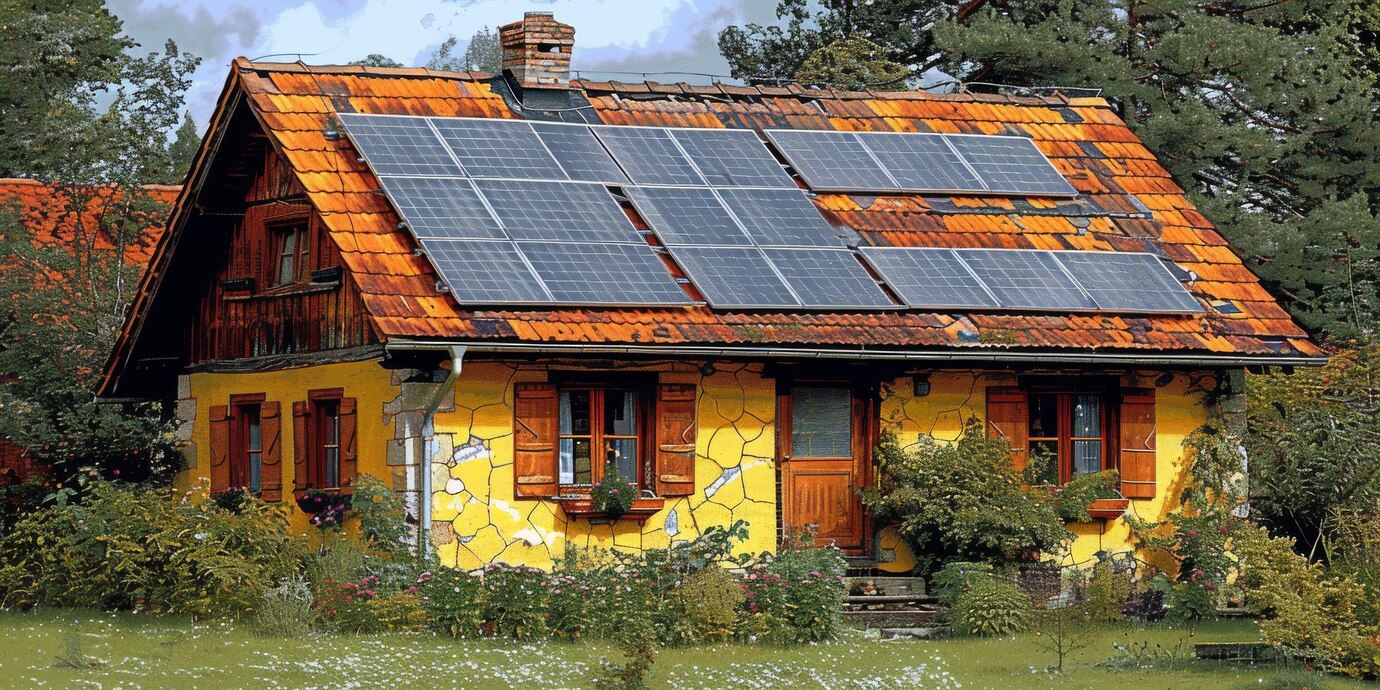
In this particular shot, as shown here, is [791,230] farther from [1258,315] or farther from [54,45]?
[54,45]

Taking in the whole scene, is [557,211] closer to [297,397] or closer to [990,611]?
[297,397]

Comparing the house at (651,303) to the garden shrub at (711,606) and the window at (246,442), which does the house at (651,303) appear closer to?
the window at (246,442)

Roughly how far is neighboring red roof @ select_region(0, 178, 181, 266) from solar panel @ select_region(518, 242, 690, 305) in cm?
866

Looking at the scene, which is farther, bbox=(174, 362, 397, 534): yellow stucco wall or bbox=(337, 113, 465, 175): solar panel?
bbox=(337, 113, 465, 175): solar panel

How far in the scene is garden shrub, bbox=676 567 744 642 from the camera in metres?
17.8

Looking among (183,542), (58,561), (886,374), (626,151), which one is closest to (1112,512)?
(886,374)

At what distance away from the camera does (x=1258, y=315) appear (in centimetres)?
2236

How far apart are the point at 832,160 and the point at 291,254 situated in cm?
598

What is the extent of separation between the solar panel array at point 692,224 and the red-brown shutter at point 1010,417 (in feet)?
3.06

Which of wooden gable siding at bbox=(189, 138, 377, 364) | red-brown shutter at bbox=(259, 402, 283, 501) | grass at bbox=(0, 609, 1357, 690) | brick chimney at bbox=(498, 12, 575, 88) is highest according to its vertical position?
brick chimney at bbox=(498, 12, 575, 88)

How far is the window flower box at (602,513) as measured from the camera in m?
19.6

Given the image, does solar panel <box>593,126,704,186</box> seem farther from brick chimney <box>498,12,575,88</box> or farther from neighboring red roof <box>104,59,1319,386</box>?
brick chimney <box>498,12,575,88</box>

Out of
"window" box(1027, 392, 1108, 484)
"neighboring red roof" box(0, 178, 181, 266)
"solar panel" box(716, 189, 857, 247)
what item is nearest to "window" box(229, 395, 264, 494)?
"neighboring red roof" box(0, 178, 181, 266)

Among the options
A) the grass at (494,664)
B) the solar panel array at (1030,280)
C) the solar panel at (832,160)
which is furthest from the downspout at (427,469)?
the solar panel at (832,160)
